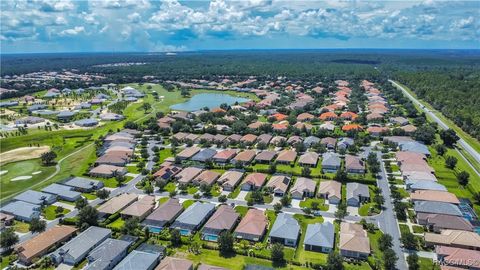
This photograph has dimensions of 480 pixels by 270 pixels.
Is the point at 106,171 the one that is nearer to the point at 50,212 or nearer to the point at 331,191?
the point at 50,212

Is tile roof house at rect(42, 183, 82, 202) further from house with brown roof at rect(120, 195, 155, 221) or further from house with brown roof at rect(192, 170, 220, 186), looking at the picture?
house with brown roof at rect(192, 170, 220, 186)

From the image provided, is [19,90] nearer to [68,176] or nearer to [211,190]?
[68,176]

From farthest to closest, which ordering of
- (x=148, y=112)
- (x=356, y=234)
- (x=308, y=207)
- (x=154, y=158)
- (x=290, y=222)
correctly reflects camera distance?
(x=148, y=112), (x=154, y=158), (x=308, y=207), (x=290, y=222), (x=356, y=234)

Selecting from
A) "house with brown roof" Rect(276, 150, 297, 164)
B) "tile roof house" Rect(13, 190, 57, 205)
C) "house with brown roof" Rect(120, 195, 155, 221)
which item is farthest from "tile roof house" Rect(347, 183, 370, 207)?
"tile roof house" Rect(13, 190, 57, 205)

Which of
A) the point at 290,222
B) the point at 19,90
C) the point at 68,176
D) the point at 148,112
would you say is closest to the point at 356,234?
the point at 290,222

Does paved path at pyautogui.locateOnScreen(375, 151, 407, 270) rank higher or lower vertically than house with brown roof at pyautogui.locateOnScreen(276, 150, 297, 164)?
lower

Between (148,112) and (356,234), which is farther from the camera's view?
(148,112)
